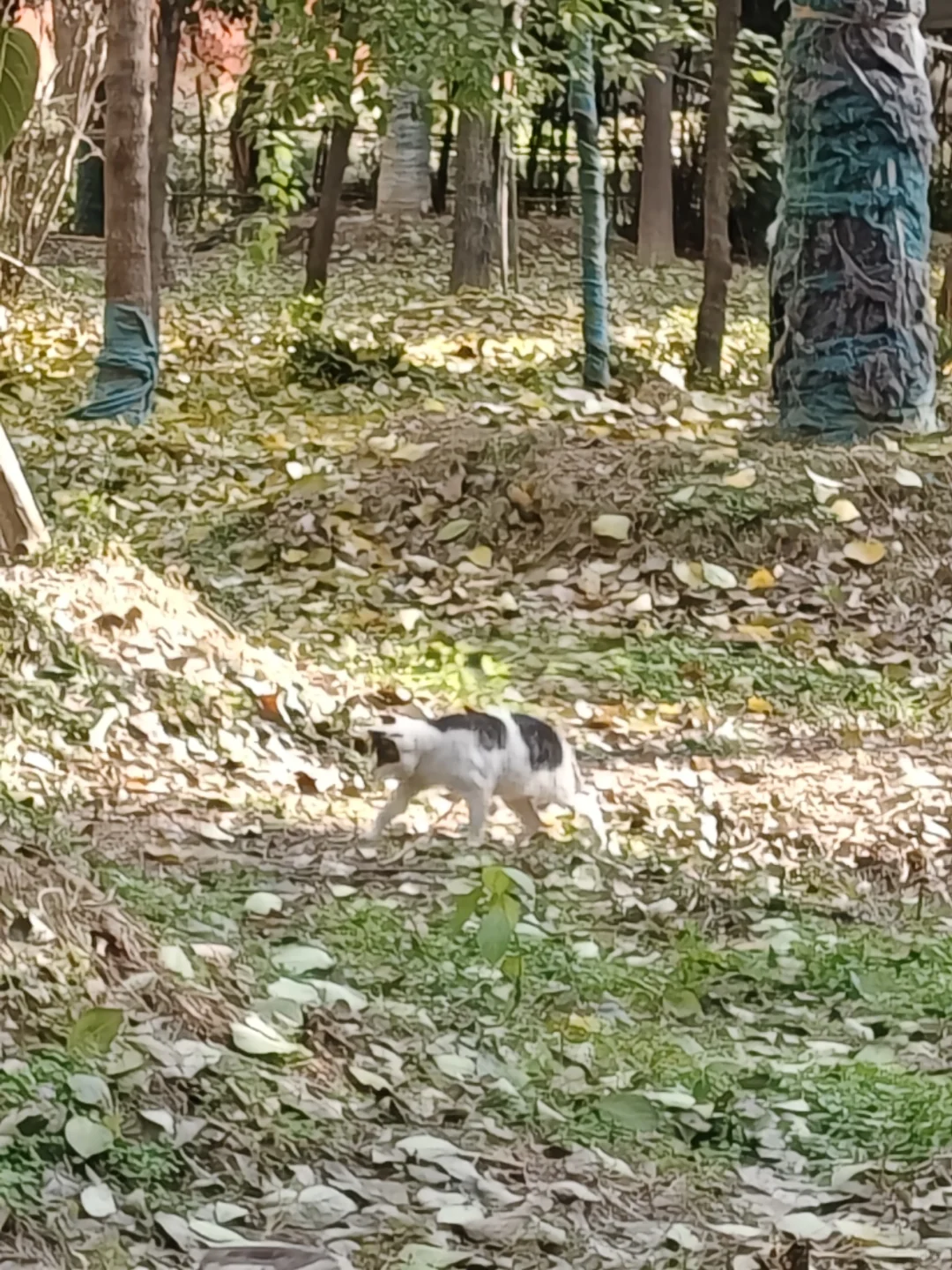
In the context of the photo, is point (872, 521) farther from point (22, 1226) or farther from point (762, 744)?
point (22, 1226)

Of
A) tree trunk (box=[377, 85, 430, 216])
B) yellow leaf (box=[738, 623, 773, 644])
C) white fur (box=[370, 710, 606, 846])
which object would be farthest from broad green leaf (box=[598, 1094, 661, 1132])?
tree trunk (box=[377, 85, 430, 216])

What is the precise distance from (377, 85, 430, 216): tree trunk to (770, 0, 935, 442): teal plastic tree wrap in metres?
6.91

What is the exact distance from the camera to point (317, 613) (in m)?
6.05

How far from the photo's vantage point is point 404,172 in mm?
13938

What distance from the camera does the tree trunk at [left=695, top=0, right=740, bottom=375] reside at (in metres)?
8.61

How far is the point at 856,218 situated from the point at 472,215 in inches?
183

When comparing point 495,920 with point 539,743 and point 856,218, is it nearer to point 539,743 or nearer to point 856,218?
point 539,743

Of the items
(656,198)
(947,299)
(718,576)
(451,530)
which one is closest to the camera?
(718,576)

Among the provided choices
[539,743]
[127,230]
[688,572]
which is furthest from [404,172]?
[539,743]

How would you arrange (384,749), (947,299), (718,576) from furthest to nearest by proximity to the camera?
(947,299)
(718,576)
(384,749)

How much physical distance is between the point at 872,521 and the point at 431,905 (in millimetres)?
3181

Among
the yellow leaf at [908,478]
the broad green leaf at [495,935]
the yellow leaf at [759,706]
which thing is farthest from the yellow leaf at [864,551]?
the broad green leaf at [495,935]

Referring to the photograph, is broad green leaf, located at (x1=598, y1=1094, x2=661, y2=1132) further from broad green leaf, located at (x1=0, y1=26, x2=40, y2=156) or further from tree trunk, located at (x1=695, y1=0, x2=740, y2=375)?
tree trunk, located at (x1=695, y1=0, x2=740, y2=375)

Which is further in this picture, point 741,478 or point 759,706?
point 741,478
